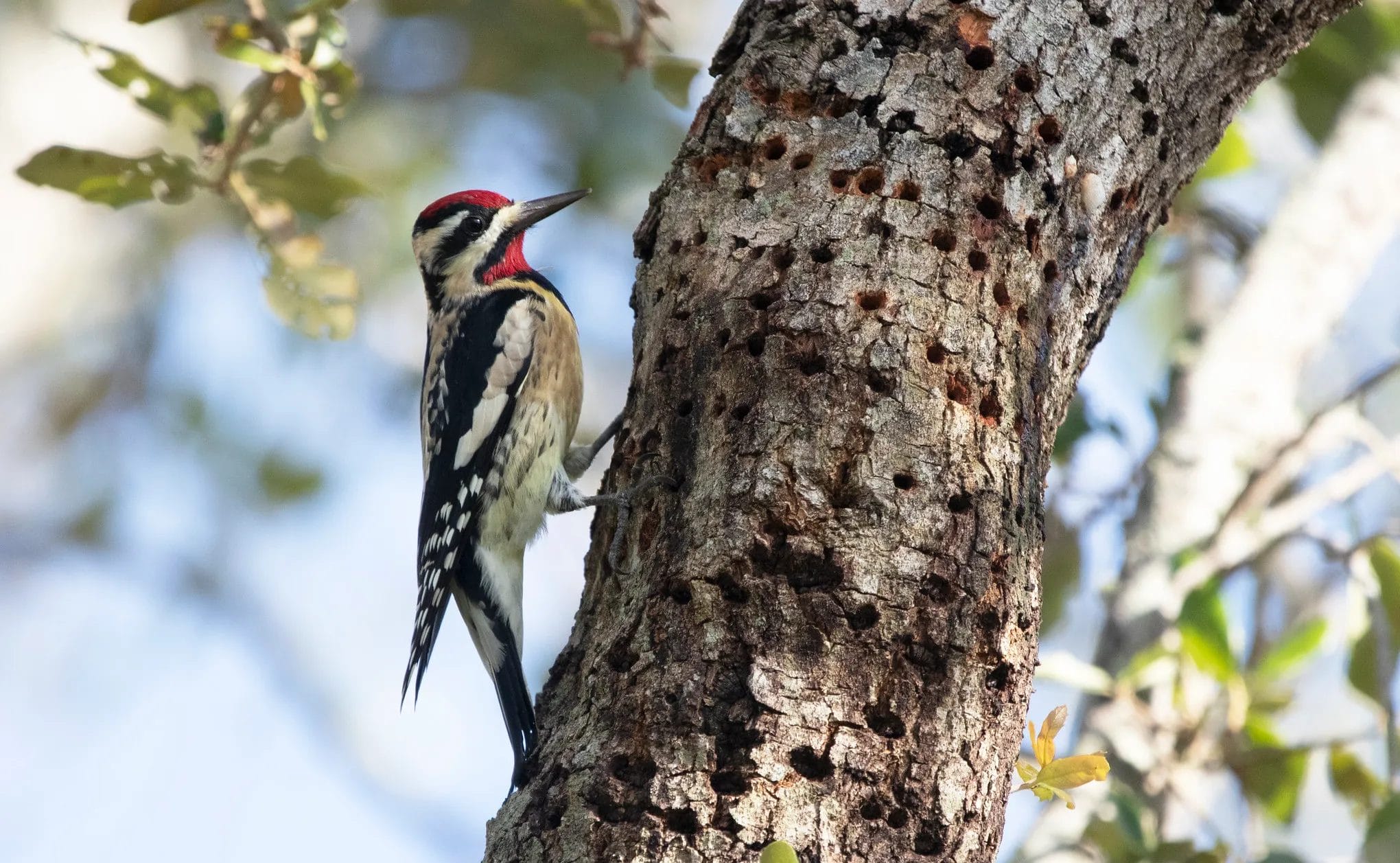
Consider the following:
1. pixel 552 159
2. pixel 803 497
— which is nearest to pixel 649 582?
pixel 803 497

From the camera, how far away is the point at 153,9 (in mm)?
2676

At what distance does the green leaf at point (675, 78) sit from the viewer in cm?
308

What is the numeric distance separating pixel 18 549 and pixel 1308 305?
6144mm

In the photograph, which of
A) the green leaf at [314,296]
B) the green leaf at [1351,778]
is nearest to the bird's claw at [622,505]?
the green leaf at [314,296]

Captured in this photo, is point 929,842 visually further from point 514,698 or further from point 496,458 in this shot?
point 496,458

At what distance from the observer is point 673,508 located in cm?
223

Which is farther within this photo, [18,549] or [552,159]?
[18,549]

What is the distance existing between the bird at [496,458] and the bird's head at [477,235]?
0.18m

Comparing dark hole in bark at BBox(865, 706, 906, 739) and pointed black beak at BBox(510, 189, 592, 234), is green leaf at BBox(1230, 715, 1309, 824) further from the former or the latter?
pointed black beak at BBox(510, 189, 592, 234)

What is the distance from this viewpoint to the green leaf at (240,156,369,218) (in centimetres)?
290

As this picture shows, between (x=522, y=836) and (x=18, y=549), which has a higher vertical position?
(x=522, y=836)

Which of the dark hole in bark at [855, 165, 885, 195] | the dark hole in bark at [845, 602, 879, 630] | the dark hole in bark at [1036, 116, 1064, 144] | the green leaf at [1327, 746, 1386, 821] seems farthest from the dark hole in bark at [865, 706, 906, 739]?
the green leaf at [1327, 746, 1386, 821]

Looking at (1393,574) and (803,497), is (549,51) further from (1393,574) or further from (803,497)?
(803,497)

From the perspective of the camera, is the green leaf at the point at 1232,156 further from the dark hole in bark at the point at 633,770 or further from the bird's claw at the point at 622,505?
the dark hole in bark at the point at 633,770
